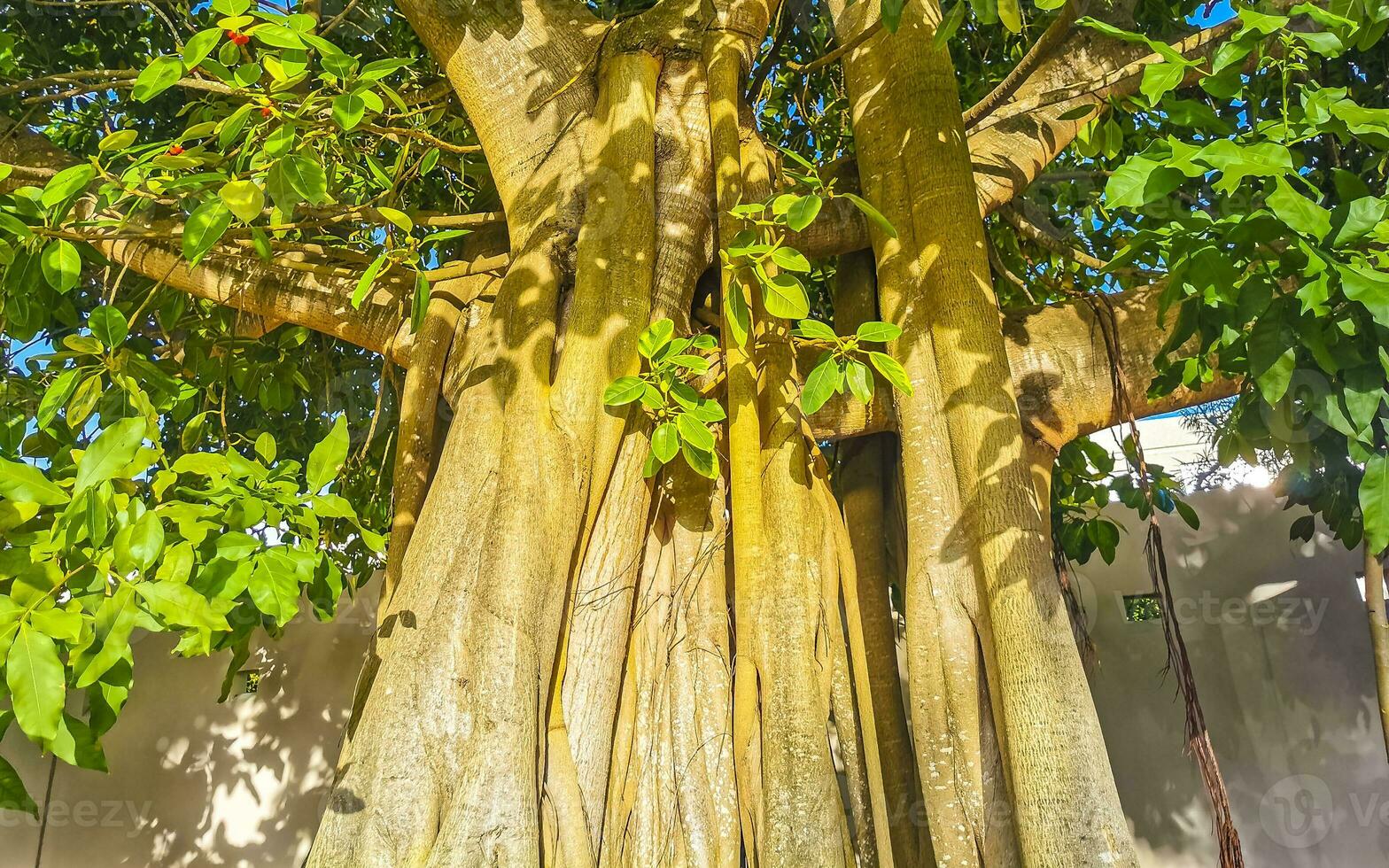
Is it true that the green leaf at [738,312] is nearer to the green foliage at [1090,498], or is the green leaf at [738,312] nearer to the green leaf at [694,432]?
the green leaf at [694,432]

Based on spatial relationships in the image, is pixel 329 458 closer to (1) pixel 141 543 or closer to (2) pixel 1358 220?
(1) pixel 141 543

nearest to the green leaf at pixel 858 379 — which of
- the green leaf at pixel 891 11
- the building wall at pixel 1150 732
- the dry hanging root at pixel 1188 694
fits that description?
the green leaf at pixel 891 11

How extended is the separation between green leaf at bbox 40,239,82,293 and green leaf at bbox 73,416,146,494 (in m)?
0.48

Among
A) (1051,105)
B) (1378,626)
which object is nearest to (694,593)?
(1051,105)

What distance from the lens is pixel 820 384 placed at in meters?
1.70

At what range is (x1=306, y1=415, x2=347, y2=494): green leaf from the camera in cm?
153

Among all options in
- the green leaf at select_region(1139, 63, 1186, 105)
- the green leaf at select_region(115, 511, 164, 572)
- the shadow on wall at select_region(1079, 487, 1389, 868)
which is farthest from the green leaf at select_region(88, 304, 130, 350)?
the shadow on wall at select_region(1079, 487, 1389, 868)

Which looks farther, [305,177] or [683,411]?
[683,411]

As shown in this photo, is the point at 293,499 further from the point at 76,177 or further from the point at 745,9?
the point at 745,9

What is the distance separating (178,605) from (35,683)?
17cm

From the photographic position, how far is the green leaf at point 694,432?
172 centimetres

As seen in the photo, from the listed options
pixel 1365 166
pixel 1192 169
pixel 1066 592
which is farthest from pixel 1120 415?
pixel 1365 166

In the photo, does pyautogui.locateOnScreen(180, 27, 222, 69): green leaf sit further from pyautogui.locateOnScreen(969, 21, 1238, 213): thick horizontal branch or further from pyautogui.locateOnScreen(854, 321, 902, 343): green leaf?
pyautogui.locateOnScreen(969, 21, 1238, 213): thick horizontal branch

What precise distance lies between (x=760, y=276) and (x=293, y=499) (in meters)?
0.82
